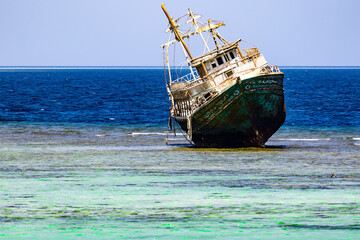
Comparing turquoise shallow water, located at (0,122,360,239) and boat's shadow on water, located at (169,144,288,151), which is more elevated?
turquoise shallow water, located at (0,122,360,239)

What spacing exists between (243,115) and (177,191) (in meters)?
15.0

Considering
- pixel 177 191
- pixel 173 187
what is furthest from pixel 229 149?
pixel 177 191

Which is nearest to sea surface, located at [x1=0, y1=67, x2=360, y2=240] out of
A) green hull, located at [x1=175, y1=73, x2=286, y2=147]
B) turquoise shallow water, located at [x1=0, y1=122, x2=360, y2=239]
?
turquoise shallow water, located at [x1=0, y1=122, x2=360, y2=239]

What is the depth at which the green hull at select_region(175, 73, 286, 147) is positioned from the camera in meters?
35.7

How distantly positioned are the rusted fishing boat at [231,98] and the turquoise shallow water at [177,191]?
1367 mm

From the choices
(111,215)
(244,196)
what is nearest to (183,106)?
(244,196)

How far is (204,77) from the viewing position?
120 ft

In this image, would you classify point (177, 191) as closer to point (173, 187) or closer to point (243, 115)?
point (173, 187)

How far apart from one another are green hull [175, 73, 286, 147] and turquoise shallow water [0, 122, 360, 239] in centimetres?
126

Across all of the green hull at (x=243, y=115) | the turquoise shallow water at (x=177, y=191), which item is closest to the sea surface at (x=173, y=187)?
the turquoise shallow water at (x=177, y=191)

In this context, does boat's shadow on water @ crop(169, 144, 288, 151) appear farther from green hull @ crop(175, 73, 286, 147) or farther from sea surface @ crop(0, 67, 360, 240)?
green hull @ crop(175, 73, 286, 147)

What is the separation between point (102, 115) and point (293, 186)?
163 ft

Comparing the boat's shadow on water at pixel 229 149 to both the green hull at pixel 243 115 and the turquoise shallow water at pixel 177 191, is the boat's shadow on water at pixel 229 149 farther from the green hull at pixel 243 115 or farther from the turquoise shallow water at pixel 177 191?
the green hull at pixel 243 115

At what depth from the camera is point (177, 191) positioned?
866 inches
